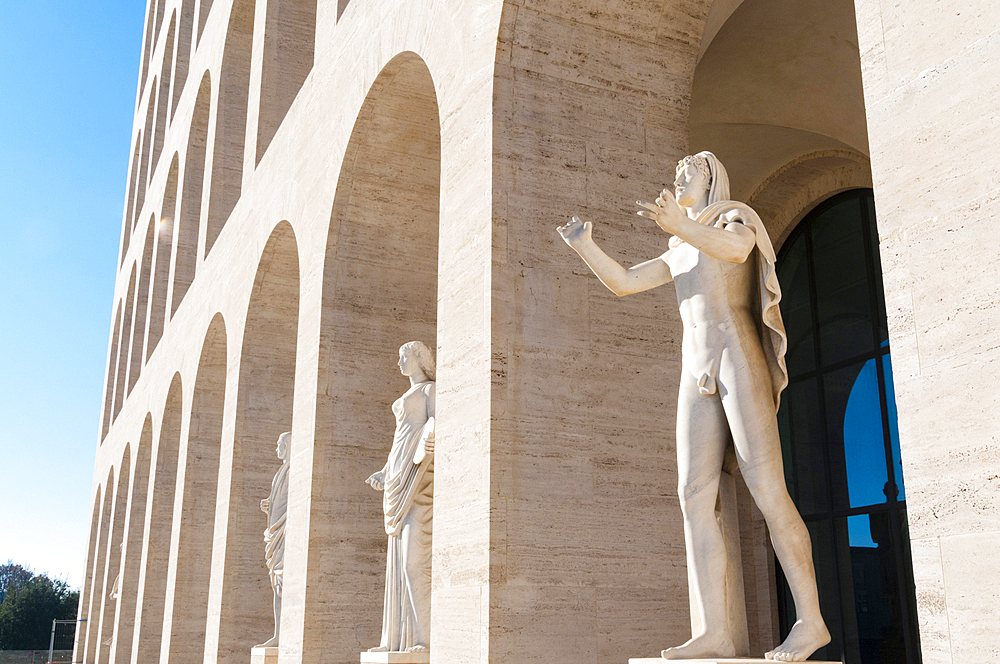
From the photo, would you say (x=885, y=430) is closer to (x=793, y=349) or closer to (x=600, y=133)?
(x=793, y=349)

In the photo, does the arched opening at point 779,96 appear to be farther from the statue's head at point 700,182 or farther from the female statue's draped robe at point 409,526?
the female statue's draped robe at point 409,526

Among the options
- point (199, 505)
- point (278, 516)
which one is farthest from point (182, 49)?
point (278, 516)

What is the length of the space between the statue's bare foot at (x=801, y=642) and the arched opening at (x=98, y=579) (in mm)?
26284

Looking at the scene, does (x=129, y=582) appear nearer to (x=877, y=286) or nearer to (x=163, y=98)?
(x=163, y=98)

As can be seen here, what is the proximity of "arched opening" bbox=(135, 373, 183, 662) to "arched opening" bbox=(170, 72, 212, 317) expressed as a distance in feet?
9.26

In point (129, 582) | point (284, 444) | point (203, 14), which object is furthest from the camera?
point (203, 14)

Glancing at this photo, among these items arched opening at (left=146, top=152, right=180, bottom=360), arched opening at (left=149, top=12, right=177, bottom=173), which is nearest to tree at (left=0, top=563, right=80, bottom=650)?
arched opening at (left=149, top=12, right=177, bottom=173)

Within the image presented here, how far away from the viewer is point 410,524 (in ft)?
26.3

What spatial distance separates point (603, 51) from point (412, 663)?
4.66 meters

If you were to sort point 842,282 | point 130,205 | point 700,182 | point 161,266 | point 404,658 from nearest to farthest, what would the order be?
1. point 700,182
2. point 404,658
3. point 842,282
4. point 161,266
5. point 130,205

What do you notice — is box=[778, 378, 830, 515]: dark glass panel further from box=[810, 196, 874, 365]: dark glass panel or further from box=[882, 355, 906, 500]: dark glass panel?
box=[882, 355, 906, 500]: dark glass panel

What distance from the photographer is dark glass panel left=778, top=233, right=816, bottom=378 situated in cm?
1191

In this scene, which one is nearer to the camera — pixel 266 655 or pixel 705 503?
pixel 705 503

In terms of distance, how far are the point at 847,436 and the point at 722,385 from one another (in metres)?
7.24
